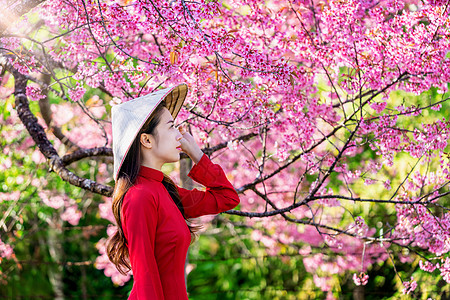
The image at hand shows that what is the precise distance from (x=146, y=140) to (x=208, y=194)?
0.43 metres

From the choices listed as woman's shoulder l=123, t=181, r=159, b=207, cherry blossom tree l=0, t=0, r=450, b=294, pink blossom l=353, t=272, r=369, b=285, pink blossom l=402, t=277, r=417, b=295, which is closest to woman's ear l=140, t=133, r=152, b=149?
woman's shoulder l=123, t=181, r=159, b=207

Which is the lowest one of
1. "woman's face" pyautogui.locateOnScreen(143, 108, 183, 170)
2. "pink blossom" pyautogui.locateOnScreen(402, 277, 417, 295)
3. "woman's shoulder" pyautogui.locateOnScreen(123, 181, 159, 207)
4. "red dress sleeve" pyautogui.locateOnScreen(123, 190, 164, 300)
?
"pink blossom" pyautogui.locateOnScreen(402, 277, 417, 295)

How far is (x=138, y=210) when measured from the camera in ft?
6.00

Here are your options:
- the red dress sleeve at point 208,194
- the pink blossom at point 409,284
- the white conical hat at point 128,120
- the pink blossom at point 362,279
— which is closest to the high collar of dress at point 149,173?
the white conical hat at point 128,120

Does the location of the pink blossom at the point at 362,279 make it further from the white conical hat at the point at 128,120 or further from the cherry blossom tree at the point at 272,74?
the white conical hat at the point at 128,120

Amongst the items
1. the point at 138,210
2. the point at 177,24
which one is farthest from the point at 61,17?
the point at 138,210

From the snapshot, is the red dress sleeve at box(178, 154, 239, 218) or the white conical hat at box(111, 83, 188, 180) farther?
the red dress sleeve at box(178, 154, 239, 218)

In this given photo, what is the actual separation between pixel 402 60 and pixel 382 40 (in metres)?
0.20

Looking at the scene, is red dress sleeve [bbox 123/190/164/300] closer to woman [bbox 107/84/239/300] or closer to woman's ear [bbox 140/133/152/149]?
woman [bbox 107/84/239/300]

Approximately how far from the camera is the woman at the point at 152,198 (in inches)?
70.6

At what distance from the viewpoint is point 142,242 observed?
70.2 inches

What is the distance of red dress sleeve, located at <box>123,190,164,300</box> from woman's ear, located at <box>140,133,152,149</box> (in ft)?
0.78

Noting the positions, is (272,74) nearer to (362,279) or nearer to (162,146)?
(162,146)

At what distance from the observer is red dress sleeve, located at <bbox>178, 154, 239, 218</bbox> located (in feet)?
7.30
